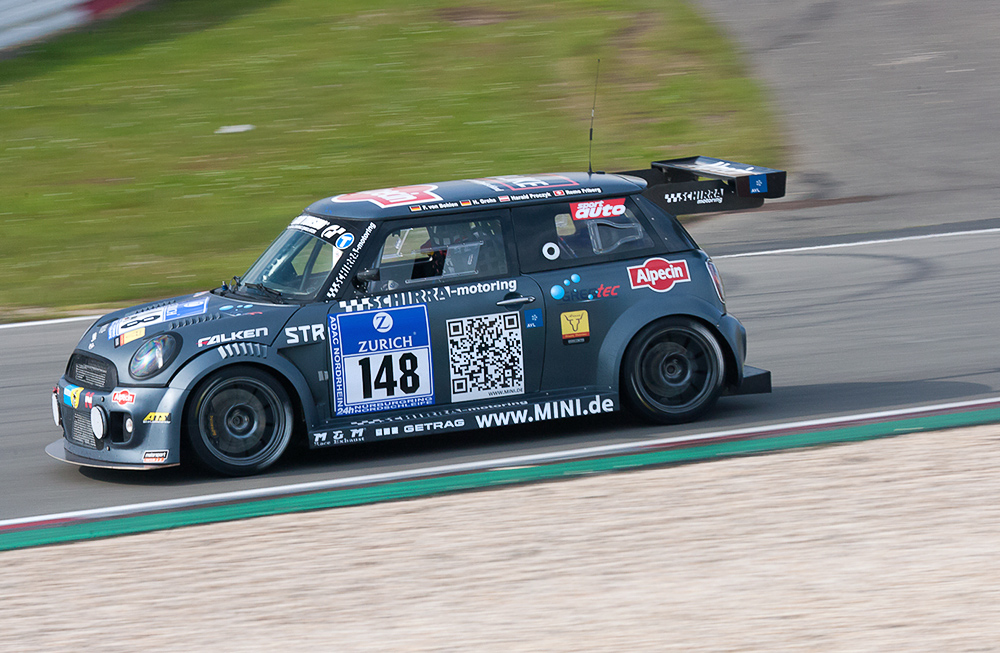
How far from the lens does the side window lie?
281 inches

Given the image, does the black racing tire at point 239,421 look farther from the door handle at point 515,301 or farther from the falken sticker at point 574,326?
the falken sticker at point 574,326

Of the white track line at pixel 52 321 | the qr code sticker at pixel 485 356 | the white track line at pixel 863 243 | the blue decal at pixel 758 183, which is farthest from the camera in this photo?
the white track line at pixel 863 243

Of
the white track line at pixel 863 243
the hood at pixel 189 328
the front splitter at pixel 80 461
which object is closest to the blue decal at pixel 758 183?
the hood at pixel 189 328

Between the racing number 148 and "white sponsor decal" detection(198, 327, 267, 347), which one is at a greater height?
"white sponsor decal" detection(198, 327, 267, 347)

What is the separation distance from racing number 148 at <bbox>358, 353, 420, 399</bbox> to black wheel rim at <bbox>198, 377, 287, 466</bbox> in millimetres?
513

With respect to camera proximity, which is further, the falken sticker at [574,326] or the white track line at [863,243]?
the white track line at [863,243]

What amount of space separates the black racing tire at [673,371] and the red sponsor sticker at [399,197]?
1.57m

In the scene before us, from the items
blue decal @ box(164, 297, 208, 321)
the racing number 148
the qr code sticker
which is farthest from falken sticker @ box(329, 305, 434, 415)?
blue decal @ box(164, 297, 208, 321)

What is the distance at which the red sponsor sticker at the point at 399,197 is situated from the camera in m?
7.30

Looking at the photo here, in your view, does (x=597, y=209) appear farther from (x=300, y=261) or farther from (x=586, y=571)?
(x=586, y=571)

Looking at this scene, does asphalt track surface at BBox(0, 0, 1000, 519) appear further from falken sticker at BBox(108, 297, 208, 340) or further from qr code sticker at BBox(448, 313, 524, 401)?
falken sticker at BBox(108, 297, 208, 340)

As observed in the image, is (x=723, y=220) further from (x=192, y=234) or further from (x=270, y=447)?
(x=270, y=447)

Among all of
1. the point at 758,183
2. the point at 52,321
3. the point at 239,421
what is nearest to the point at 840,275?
the point at 758,183

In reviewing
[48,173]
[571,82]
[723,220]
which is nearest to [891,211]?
[723,220]
